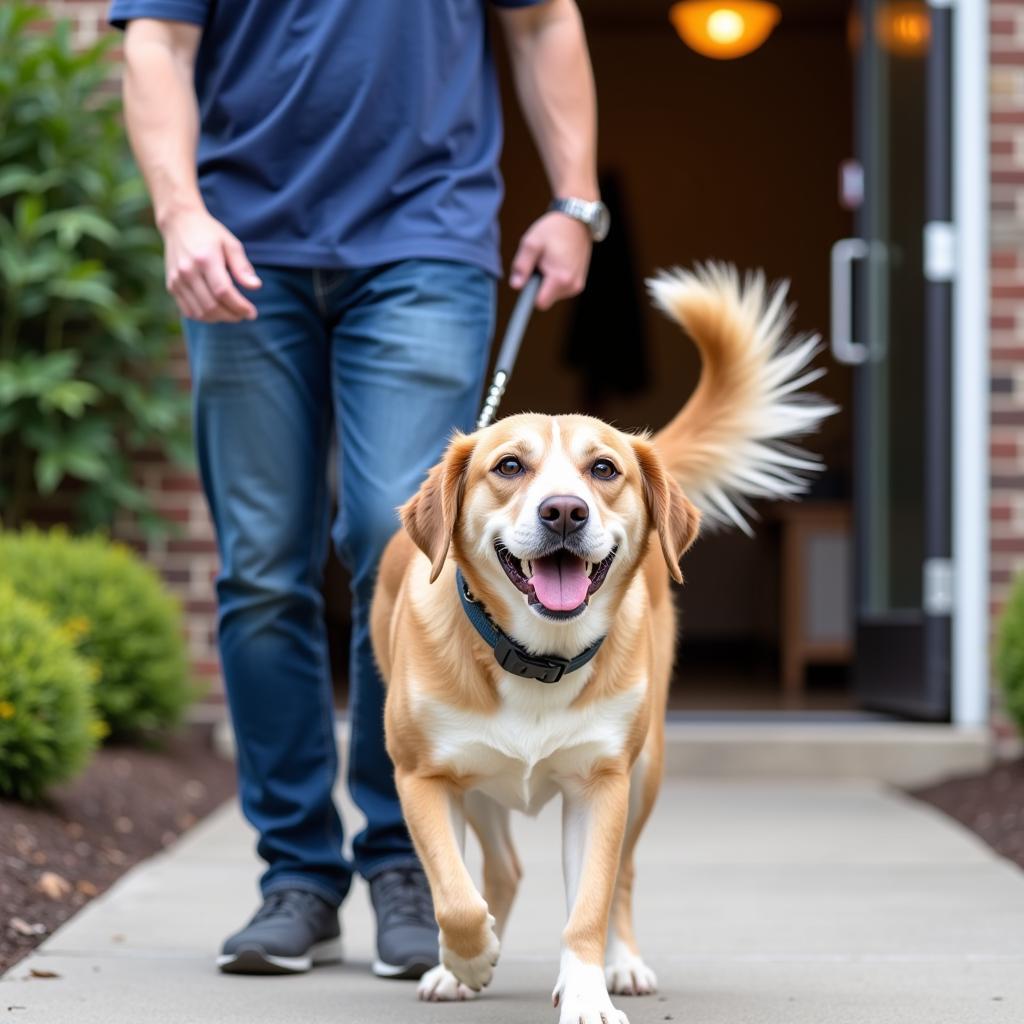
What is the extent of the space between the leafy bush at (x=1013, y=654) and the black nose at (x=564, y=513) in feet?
11.0

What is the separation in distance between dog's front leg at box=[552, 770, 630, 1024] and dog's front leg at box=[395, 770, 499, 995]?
0.12 m

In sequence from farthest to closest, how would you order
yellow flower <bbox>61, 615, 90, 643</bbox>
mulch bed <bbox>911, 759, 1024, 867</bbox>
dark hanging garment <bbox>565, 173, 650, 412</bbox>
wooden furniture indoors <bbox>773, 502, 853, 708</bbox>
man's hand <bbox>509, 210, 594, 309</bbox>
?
dark hanging garment <bbox>565, 173, 650, 412</bbox> → wooden furniture indoors <bbox>773, 502, 853, 708</bbox> → yellow flower <bbox>61, 615, 90, 643</bbox> → mulch bed <bbox>911, 759, 1024, 867</bbox> → man's hand <bbox>509, 210, 594, 309</bbox>

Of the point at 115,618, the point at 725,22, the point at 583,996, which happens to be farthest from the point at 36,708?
the point at 725,22

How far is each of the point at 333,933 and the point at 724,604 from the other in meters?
8.26

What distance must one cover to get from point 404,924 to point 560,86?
5.28 feet

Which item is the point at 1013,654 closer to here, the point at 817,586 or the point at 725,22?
the point at 817,586

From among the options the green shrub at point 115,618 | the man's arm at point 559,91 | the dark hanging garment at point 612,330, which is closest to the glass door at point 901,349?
the green shrub at point 115,618

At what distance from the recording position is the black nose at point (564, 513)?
252 centimetres

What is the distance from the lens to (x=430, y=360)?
3182 millimetres

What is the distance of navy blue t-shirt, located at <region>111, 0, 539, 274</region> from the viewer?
3.25m

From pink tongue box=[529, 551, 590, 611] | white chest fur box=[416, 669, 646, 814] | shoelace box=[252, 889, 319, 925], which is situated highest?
pink tongue box=[529, 551, 590, 611]

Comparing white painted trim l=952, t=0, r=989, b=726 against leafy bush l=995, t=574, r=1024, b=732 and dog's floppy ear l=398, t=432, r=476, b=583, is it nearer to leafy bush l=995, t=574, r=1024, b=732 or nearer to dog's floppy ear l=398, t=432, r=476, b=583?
leafy bush l=995, t=574, r=1024, b=732

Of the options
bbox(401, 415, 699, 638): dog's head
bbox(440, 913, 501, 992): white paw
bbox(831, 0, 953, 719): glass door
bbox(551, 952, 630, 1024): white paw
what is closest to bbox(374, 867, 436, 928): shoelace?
bbox(440, 913, 501, 992): white paw

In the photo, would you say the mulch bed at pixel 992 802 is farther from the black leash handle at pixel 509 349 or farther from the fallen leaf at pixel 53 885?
the fallen leaf at pixel 53 885
